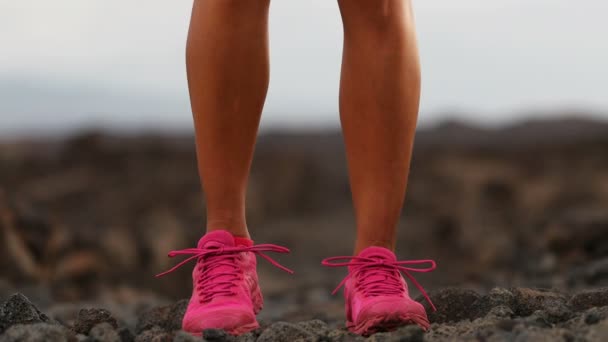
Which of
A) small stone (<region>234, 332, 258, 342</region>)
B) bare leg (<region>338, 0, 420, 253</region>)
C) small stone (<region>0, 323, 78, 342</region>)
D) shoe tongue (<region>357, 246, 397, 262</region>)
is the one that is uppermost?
bare leg (<region>338, 0, 420, 253</region>)

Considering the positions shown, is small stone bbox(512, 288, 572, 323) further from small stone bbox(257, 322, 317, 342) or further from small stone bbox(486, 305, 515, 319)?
small stone bbox(257, 322, 317, 342)

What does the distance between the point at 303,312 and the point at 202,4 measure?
198cm

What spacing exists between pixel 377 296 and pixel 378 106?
434 millimetres

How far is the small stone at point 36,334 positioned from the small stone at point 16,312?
20cm

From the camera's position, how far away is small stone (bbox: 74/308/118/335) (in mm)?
1964

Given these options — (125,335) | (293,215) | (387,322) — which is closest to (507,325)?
(387,322)

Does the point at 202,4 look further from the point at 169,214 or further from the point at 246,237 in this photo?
the point at 169,214

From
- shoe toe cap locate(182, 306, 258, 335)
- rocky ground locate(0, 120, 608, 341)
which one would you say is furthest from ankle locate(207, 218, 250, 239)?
rocky ground locate(0, 120, 608, 341)

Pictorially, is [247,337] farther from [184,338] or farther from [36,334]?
[36,334]

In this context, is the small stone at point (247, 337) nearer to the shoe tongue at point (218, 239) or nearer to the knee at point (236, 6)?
the shoe tongue at point (218, 239)

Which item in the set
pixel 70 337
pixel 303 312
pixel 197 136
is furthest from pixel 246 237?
pixel 303 312

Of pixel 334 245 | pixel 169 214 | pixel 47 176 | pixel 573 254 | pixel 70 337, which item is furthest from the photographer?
pixel 47 176

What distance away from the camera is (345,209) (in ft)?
60.6

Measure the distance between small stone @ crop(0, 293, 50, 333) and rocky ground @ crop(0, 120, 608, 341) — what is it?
5.11 ft
